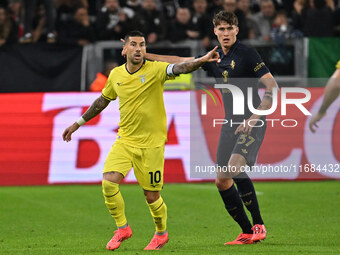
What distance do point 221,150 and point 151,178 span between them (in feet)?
2.95

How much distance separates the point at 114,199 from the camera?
901cm

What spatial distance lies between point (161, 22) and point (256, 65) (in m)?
9.21

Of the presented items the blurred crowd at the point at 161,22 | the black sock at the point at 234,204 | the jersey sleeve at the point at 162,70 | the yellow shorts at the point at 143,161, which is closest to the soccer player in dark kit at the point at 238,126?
the black sock at the point at 234,204

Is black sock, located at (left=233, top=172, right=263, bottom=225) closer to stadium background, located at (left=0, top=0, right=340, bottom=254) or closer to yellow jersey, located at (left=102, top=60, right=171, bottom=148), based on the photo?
yellow jersey, located at (left=102, top=60, right=171, bottom=148)

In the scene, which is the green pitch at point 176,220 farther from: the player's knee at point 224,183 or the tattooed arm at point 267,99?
the tattooed arm at point 267,99

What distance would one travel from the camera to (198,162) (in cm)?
1612

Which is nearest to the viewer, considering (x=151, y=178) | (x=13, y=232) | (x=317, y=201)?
(x=151, y=178)

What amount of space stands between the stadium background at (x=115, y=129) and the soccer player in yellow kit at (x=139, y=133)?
1560 mm

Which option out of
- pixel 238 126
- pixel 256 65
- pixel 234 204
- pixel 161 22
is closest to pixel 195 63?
pixel 256 65

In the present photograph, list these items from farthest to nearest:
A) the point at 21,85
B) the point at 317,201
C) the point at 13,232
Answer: the point at 21,85 → the point at 317,201 → the point at 13,232

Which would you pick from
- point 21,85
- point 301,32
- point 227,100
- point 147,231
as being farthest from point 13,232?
point 301,32

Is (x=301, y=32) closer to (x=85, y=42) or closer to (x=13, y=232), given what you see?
(x=85, y=42)

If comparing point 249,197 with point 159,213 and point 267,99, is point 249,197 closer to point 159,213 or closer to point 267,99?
point 159,213

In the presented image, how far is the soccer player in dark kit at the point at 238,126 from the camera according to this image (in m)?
9.16
